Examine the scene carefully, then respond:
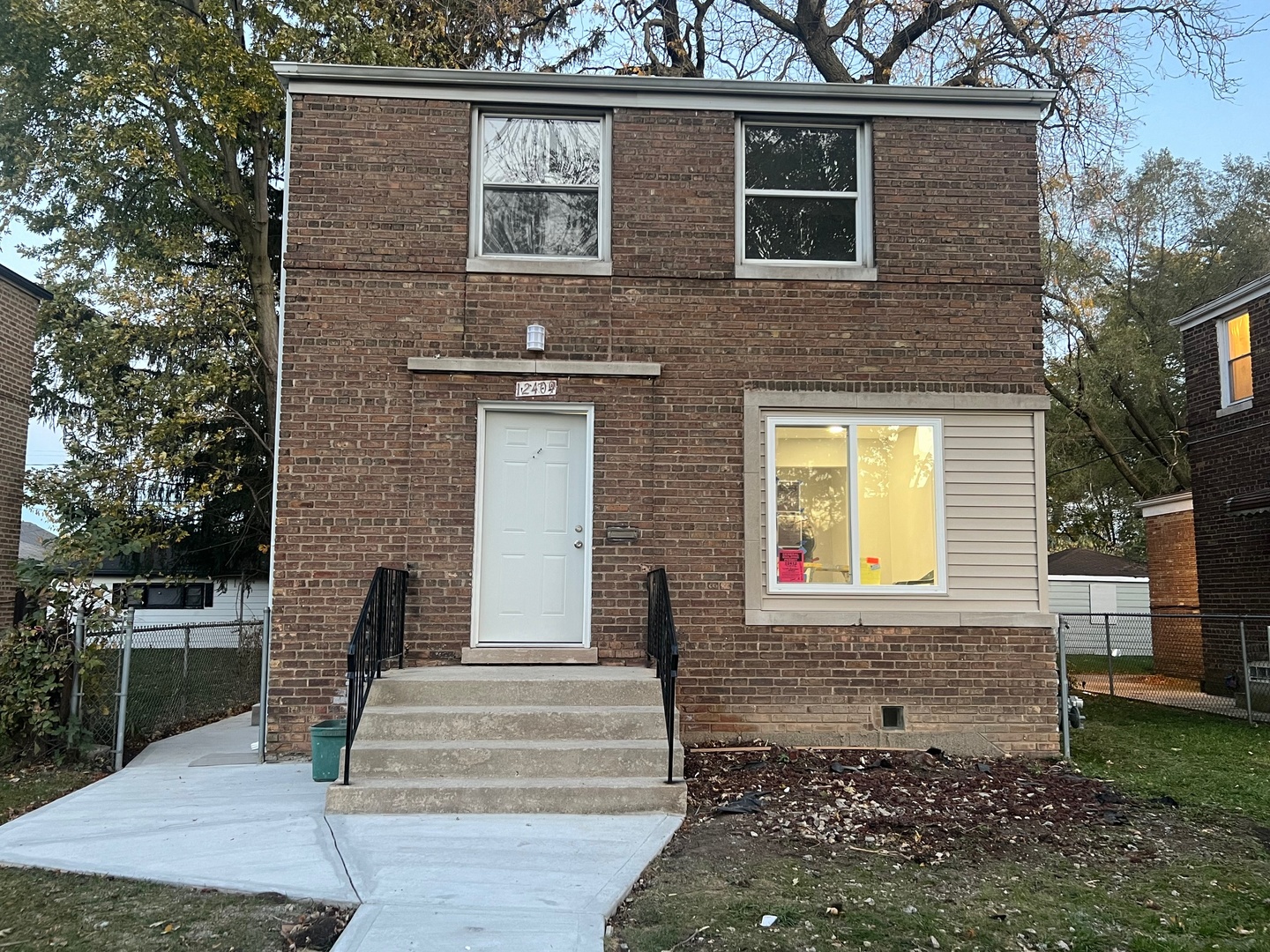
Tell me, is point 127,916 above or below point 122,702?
below

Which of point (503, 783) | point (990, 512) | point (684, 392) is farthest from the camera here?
point (990, 512)

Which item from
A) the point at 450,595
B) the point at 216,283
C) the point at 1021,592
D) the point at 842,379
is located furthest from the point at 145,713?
the point at 216,283

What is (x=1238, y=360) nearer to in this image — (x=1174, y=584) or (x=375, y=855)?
(x=1174, y=584)

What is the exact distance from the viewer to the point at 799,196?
8.13 meters

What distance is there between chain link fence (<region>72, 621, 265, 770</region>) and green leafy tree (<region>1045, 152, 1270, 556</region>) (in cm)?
1935

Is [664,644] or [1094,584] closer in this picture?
[664,644]

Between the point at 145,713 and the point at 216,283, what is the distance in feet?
31.3

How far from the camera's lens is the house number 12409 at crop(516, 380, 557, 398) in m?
7.59

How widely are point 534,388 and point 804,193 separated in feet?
9.95

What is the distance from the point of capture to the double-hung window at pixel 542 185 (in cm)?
796

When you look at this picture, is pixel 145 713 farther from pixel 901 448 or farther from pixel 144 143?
pixel 144 143

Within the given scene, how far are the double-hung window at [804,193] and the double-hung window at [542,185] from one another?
132 cm

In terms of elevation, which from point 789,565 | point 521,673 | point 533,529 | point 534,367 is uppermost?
point 534,367

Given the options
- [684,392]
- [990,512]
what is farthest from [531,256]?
[990,512]
